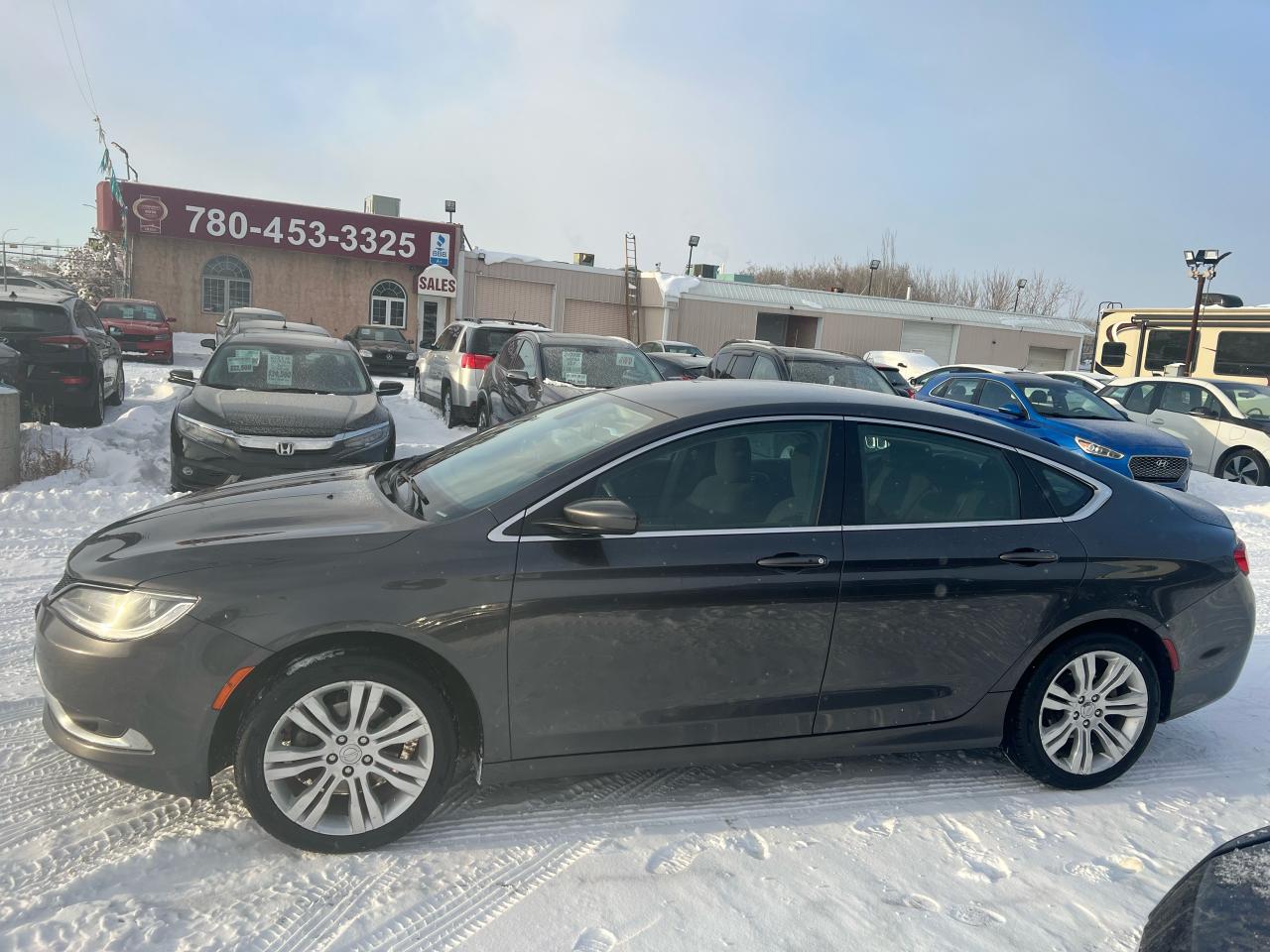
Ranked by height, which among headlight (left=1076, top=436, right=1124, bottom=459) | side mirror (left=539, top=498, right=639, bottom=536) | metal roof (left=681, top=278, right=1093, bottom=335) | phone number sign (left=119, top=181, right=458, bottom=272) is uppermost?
phone number sign (left=119, top=181, right=458, bottom=272)

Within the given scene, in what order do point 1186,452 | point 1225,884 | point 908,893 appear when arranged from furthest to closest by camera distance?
1. point 1186,452
2. point 908,893
3. point 1225,884

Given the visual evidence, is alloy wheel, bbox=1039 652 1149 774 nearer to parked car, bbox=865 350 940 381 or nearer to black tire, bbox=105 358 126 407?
black tire, bbox=105 358 126 407

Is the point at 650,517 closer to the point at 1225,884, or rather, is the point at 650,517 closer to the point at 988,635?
the point at 988,635

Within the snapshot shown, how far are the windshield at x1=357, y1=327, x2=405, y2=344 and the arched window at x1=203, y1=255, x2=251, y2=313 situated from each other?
857 centimetres

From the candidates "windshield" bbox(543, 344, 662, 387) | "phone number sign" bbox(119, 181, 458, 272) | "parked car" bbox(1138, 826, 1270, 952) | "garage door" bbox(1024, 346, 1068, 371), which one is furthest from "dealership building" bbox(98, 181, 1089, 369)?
"parked car" bbox(1138, 826, 1270, 952)

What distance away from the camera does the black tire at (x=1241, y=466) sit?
1342 centimetres

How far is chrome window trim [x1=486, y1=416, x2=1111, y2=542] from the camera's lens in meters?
3.31

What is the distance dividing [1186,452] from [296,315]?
2754 cm

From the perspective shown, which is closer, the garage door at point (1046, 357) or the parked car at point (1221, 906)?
the parked car at point (1221, 906)

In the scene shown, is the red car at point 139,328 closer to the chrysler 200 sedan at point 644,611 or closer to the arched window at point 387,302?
the arched window at point 387,302

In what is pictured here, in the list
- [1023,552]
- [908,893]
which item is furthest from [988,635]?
[908,893]

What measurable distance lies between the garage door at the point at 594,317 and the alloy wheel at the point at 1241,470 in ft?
72.9

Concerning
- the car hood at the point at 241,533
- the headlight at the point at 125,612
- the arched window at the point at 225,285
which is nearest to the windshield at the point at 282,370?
the car hood at the point at 241,533

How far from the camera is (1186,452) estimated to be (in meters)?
11.4
